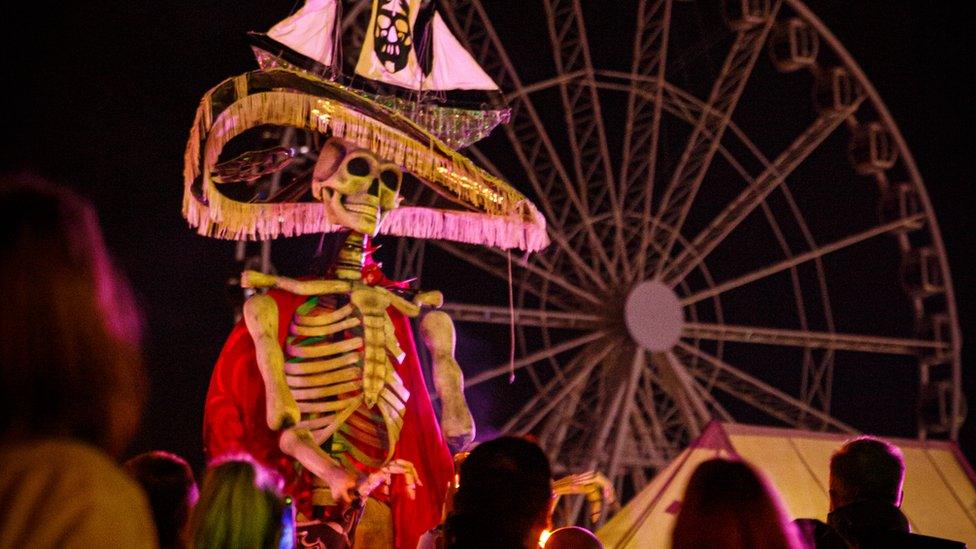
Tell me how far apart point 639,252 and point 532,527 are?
7441 millimetres

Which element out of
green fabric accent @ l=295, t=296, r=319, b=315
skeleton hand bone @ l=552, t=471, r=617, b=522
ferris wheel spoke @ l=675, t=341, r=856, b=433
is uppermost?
green fabric accent @ l=295, t=296, r=319, b=315

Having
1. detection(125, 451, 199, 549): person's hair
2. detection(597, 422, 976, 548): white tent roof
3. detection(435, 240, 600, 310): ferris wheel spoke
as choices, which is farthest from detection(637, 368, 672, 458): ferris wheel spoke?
detection(125, 451, 199, 549): person's hair

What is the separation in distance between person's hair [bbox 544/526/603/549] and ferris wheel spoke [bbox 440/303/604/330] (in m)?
5.12

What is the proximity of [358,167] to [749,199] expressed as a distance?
264 inches

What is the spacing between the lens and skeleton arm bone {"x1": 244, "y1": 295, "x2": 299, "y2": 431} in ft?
12.5

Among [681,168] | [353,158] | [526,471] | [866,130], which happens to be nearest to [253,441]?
[353,158]

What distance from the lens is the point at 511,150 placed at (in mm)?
12359

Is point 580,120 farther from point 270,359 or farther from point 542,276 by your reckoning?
point 270,359

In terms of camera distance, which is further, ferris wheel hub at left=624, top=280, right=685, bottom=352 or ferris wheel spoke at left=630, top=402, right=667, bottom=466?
ferris wheel spoke at left=630, top=402, right=667, bottom=466

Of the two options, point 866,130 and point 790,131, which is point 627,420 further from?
point 790,131

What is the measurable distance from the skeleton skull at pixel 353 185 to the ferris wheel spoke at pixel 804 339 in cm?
564

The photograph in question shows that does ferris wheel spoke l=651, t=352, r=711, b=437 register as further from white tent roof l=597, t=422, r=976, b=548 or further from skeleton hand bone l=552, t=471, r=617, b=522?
skeleton hand bone l=552, t=471, r=617, b=522

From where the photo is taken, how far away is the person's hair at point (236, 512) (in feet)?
7.11

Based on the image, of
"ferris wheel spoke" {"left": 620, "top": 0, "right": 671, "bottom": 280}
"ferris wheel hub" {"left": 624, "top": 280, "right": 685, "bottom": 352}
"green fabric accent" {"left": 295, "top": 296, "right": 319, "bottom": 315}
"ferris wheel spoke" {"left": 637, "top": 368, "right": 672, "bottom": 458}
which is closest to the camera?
"green fabric accent" {"left": 295, "top": 296, "right": 319, "bottom": 315}
